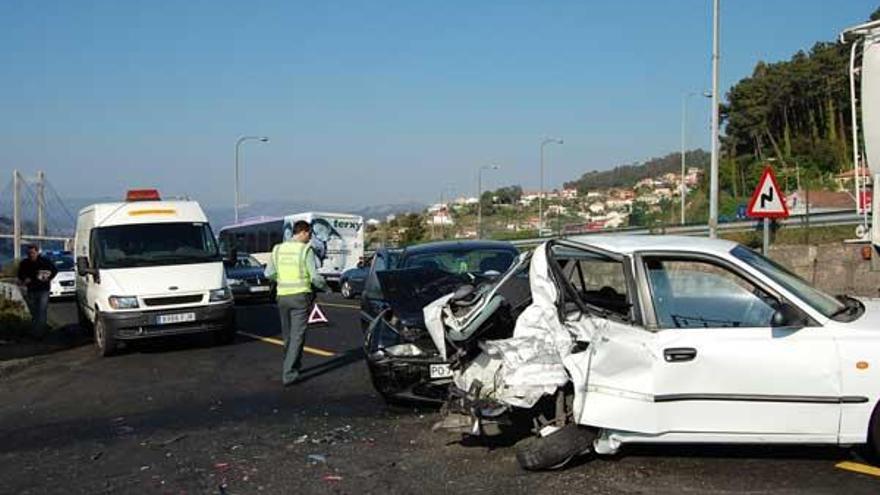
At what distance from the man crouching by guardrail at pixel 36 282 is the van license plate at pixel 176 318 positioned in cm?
373

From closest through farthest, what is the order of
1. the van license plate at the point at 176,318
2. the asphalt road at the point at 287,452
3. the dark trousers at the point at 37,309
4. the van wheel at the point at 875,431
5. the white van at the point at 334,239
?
1. the van wheel at the point at 875,431
2. the asphalt road at the point at 287,452
3. the van license plate at the point at 176,318
4. the dark trousers at the point at 37,309
5. the white van at the point at 334,239

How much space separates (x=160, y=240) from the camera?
44.7 feet

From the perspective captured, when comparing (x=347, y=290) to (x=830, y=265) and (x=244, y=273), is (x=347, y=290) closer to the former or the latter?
(x=244, y=273)

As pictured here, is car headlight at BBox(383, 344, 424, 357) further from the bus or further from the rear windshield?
the bus

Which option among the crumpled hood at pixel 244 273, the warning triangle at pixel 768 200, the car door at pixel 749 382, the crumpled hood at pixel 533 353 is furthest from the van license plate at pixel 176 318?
the crumpled hood at pixel 244 273

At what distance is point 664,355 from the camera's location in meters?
5.45

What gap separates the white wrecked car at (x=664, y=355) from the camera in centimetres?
541

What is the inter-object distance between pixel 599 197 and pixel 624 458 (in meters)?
72.9

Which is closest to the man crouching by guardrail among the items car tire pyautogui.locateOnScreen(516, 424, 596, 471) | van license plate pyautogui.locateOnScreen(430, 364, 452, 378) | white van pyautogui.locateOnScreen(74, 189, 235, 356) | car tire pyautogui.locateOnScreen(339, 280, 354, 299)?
white van pyautogui.locateOnScreen(74, 189, 235, 356)

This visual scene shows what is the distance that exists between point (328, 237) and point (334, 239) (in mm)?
Answer: 325

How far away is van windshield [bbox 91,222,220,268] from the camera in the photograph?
1322 centimetres

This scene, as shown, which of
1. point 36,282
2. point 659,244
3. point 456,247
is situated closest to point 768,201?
point 456,247

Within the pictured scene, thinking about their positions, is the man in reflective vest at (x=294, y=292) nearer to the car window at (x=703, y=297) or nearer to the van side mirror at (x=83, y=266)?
the car window at (x=703, y=297)

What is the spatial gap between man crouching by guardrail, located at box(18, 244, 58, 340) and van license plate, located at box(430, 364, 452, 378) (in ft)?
33.2
